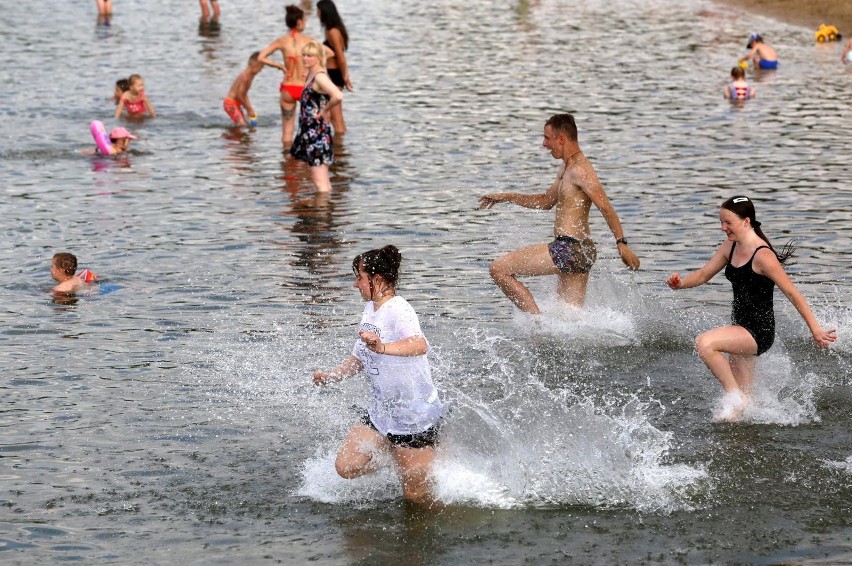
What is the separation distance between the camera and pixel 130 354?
10422mm

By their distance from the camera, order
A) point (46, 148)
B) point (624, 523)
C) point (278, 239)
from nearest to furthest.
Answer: point (624, 523) < point (278, 239) < point (46, 148)

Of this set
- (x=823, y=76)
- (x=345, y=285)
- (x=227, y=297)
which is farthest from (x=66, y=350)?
(x=823, y=76)

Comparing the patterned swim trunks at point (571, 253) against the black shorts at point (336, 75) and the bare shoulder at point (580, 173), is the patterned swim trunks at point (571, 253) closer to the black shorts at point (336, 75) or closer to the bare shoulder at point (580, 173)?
the bare shoulder at point (580, 173)

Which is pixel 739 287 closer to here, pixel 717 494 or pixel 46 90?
pixel 717 494

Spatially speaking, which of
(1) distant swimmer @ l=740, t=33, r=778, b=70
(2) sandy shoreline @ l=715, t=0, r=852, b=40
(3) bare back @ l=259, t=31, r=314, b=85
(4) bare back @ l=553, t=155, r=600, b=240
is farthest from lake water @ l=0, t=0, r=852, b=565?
(2) sandy shoreline @ l=715, t=0, r=852, b=40

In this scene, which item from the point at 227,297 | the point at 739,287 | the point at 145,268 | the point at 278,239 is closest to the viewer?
the point at 739,287

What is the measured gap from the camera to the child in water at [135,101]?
21.0 m

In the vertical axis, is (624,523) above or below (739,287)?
below

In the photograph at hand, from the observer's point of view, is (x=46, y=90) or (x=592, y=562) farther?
(x=46, y=90)

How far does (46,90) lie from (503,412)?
58.0ft

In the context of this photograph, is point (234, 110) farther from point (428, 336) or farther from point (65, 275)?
point (428, 336)

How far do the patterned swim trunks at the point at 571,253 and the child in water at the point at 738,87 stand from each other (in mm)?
12400

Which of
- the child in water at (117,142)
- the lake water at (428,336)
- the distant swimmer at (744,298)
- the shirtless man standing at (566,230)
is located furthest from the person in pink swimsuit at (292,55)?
the distant swimmer at (744,298)

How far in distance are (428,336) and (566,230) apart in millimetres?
1450
